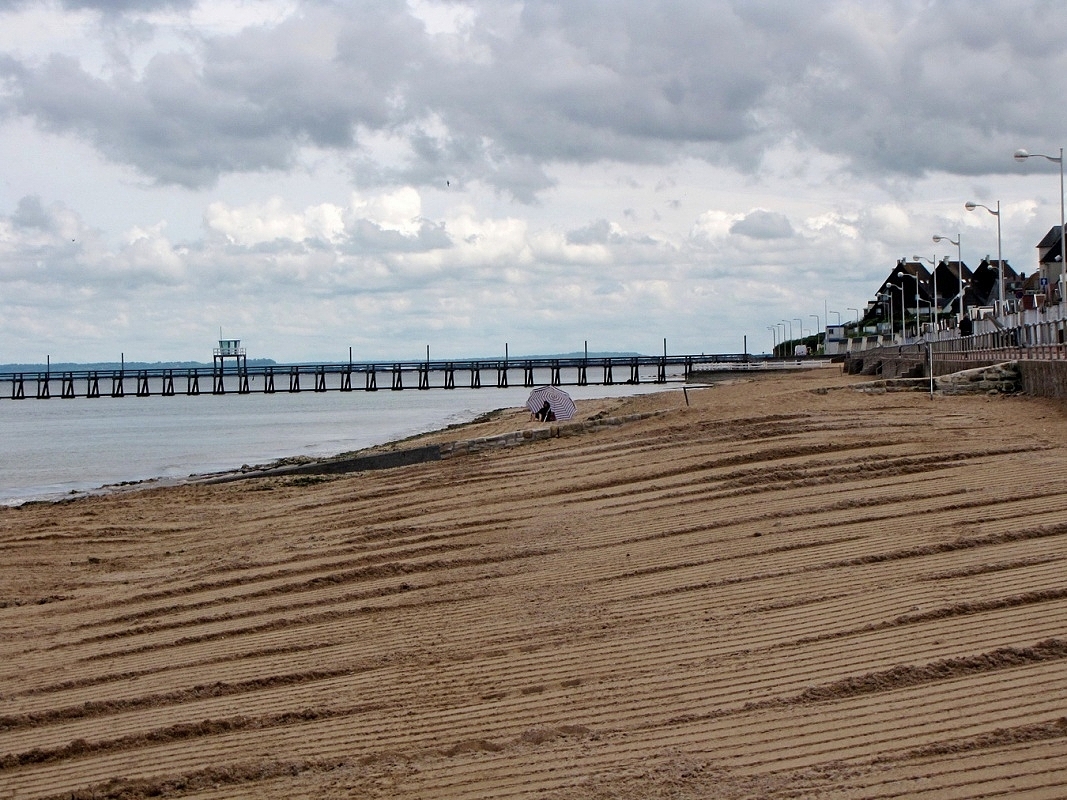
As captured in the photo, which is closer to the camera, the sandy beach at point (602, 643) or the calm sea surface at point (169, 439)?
the sandy beach at point (602, 643)

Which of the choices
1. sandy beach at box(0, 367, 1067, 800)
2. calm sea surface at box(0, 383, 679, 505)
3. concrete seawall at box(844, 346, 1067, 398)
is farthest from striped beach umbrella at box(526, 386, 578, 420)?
sandy beach at box(0, 367, 1067, 800)

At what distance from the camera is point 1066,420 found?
1664cm

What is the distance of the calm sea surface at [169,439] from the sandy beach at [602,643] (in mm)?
15993

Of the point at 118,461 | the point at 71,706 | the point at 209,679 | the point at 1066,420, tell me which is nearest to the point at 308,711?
the point at 209,679

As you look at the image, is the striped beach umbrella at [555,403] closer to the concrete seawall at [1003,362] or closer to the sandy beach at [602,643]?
the concrete seawall at [1003,362]

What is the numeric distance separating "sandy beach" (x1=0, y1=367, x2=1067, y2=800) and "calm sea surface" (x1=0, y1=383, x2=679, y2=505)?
1599 cm

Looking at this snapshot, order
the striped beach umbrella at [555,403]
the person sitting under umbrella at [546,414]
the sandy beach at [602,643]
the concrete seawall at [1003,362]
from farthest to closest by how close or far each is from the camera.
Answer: the striped beach umbrella at [555,403] → the person sitting under umbrella at [546,414] → the concrete seawall at [1003,362] → the sandy beach at [602,643]

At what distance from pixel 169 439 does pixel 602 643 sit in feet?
141

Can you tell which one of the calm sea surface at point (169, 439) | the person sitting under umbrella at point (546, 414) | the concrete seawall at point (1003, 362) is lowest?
the calm sea surface at point (169, 439)

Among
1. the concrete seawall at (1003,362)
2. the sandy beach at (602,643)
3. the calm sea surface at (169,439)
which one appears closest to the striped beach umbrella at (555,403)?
the calm sea surface at (169,439)

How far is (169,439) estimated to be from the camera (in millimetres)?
47781

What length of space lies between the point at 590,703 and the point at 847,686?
139 centimetres

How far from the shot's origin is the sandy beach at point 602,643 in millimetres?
5547

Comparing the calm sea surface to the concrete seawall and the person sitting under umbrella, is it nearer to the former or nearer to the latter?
the person sitting under umbrella
